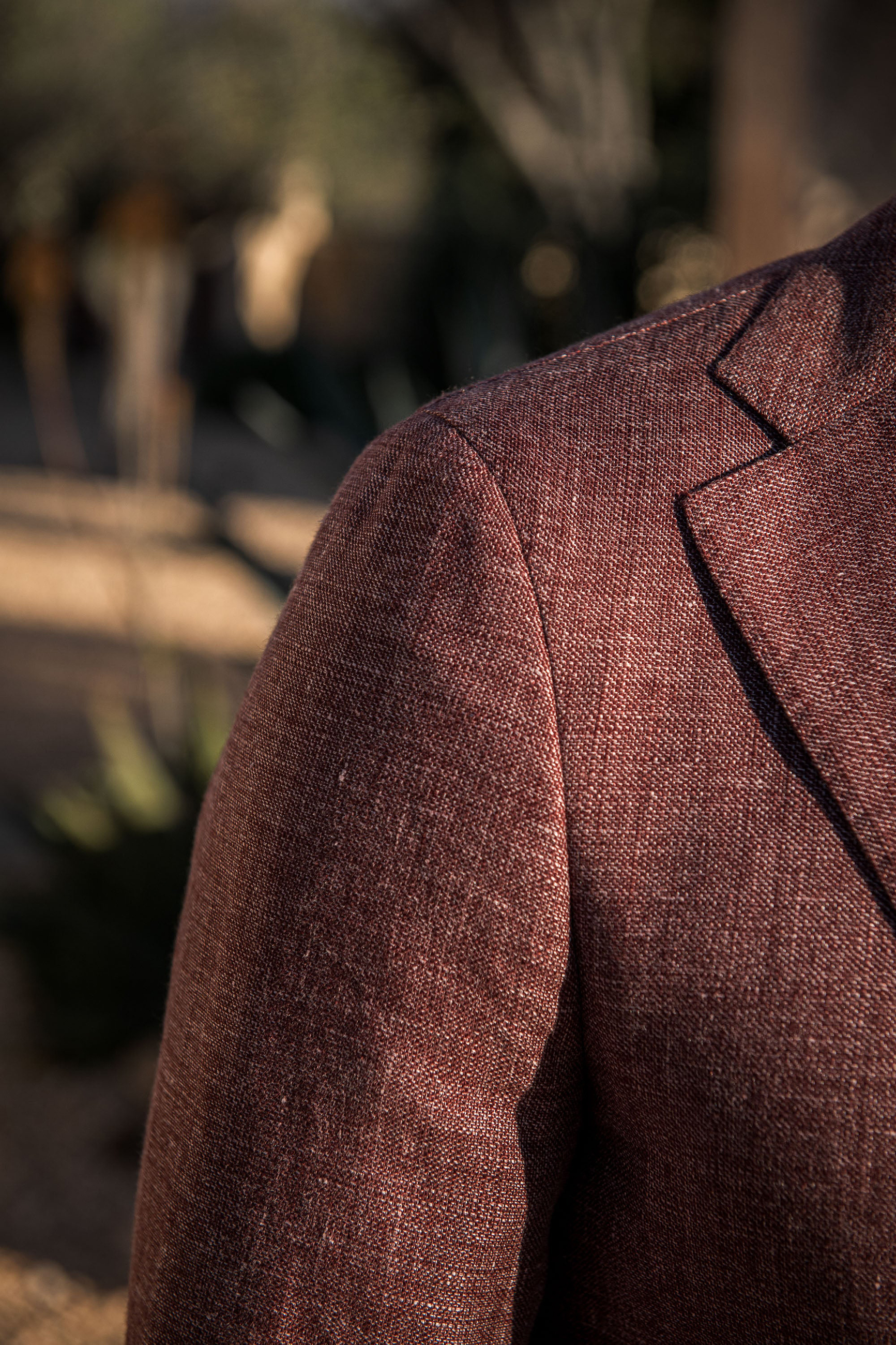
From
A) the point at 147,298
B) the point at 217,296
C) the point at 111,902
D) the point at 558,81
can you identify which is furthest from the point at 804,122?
the point at 217,296

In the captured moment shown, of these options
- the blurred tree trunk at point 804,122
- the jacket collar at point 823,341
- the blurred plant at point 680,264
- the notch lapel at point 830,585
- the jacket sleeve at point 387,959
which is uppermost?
the blurred plant at point 680,264

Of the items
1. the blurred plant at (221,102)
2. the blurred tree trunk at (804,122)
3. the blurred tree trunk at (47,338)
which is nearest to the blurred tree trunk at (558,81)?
the blurred plant at (221,102)

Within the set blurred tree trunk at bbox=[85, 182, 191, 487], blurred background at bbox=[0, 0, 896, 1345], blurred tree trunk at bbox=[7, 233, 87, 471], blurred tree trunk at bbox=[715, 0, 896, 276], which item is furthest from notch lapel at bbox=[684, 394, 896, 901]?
blurred tree trunk at bbox=[7, 233, 87, 471]

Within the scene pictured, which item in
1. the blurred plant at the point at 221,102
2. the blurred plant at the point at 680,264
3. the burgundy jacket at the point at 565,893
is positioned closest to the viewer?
the burgundy jacket at the point at 565,893

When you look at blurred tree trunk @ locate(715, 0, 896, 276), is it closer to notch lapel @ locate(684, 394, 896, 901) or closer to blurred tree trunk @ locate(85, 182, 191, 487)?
blurred tree trunk @ locate(85, 182, 191, 487)

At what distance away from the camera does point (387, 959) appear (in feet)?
2.37

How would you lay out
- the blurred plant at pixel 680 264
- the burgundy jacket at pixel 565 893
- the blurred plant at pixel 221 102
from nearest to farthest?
the burgundy jacket at pixel 565 893
the blurred plant at pixel 680 264
the blurred plant at pixel 221 102

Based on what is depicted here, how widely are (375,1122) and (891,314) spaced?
23.3 inches

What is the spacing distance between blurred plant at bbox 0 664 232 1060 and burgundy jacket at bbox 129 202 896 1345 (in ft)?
8.97

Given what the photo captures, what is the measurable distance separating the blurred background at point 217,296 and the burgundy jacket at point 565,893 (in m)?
2.36

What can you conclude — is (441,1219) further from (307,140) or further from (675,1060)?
(307,140)

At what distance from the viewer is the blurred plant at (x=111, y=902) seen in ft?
11.4

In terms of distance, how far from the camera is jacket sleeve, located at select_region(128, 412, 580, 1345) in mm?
719

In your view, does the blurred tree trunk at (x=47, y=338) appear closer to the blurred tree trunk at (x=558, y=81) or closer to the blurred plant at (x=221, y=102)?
the blurred plant at (x=221, y=102)
